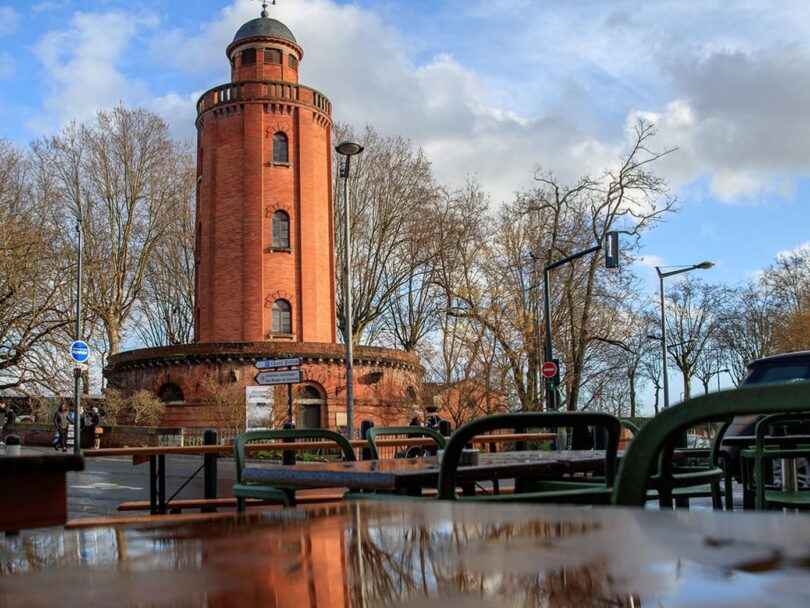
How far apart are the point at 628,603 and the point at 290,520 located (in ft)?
2.11

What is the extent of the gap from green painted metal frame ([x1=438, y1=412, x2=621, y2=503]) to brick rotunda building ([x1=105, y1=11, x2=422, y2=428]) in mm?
31553

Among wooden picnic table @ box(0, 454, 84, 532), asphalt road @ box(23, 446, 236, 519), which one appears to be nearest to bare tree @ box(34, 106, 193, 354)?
asphalt road @ box(23, 446, 236, 519)

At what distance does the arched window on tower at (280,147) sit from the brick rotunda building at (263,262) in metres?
0.04


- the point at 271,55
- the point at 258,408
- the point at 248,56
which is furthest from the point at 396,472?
the point at 248,56

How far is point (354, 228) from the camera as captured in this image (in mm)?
40531

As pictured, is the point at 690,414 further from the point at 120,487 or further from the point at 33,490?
the point at 120,487

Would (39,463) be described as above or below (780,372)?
below

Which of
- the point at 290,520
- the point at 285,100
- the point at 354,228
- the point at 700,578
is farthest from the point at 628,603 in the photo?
the point at 354,228

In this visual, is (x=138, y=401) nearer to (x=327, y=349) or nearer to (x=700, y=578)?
(x=327, y=349)

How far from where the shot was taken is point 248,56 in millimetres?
37188

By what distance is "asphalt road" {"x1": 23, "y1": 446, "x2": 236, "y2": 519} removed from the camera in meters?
12.5

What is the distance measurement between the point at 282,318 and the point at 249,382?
11.4ft

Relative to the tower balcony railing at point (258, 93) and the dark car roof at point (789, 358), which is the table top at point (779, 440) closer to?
the dark car roof at point (789, 358)

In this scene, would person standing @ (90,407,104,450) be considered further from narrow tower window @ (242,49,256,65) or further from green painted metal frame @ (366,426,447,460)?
green painted metal frame @ (366,426,447,460)
